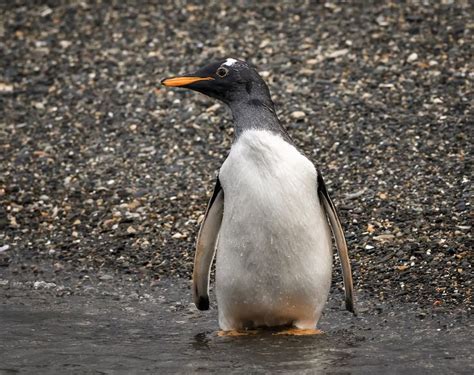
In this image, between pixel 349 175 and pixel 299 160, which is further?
pixel 349 175

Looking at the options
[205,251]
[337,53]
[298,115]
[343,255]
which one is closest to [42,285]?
[205,251]

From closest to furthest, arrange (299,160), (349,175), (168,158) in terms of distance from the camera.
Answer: (299,160), (349,175), (168,158)

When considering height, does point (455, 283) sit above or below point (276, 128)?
below

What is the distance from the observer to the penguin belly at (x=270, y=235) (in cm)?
487

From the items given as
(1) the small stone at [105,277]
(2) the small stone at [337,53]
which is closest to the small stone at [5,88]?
(2) the small stone at [337,53]

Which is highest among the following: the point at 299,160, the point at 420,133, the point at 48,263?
the point at 299,160

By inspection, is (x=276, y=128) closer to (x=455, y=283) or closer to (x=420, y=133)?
(x=455, y=283)

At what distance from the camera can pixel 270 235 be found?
16.1ft

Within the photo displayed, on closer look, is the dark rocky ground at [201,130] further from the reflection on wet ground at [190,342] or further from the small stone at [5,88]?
the reflection on wet ground at [190,342]

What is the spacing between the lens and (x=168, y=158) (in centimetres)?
754

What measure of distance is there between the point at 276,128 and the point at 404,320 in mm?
1184

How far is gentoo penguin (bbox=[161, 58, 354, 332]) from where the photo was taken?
488 centimetres

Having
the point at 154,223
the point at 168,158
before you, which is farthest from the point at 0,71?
the point at 154,223

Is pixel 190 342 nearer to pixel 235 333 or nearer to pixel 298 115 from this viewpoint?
pixel 235 333
